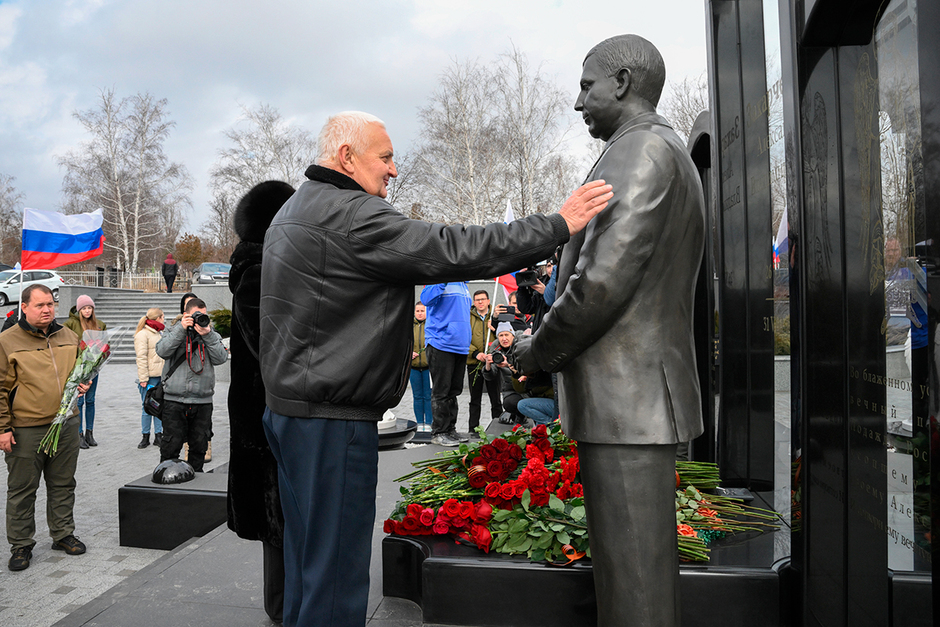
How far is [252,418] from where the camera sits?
3355 millimetres

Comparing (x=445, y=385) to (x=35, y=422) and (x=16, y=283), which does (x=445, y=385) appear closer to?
(x=35, y=422)

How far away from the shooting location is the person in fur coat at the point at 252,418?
3240mm

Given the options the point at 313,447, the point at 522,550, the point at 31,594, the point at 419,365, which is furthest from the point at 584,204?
the point at 419,365

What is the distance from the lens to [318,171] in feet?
8.14

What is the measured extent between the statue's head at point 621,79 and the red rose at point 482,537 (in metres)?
1.87

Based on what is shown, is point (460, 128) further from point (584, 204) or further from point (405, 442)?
point (584, 204)

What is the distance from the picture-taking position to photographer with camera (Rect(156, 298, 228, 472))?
258 inches

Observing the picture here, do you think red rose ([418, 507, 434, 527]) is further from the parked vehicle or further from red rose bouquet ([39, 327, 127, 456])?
the parked vehicle

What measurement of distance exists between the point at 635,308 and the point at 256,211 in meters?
1.96

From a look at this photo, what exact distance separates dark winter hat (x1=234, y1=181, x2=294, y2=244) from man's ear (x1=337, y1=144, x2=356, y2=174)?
0.88m

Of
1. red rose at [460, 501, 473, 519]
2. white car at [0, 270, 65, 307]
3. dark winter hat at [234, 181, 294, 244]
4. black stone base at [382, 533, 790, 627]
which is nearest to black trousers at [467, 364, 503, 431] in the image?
red rose at [460, 501, 473, 519]

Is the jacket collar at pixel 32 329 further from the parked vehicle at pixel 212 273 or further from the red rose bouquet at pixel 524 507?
the parked vehicle at pixel 212 273

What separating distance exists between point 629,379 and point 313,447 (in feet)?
3.41

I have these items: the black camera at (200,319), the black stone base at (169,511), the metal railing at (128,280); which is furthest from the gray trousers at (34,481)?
the metal railing at (128,280)
